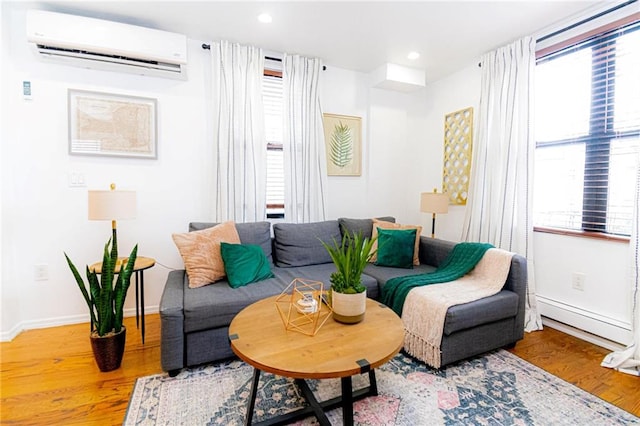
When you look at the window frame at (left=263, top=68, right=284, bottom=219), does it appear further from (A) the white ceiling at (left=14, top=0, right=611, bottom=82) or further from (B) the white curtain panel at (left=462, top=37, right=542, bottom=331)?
(B) the white curtain panel at (left=462, top=37, right=542, bottom=331)

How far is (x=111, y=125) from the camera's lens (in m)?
2.68

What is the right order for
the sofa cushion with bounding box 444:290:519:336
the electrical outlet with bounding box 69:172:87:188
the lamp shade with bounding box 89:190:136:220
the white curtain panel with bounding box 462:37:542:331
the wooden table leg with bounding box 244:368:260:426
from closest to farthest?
1. the wooden table leg with bounding box 244:368:260:426
2. the sofa cushion with bounding box 444:290:519:336
3. the lamp shade with bounding box 89:190:136:220
4. the electrical outlet with bounding box 69:172:87:188
5. the white curtain panel with bounding box 462:37:542:331

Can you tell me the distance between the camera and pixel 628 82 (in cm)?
223

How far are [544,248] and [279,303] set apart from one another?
2.38 m

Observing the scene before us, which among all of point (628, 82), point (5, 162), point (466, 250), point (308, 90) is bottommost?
point (466, 250)

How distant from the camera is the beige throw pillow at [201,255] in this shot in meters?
2.27

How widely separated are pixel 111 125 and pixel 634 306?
13.5ft

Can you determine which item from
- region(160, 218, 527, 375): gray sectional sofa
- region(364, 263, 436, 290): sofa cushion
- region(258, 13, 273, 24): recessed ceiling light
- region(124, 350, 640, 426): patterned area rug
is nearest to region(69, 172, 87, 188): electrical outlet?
region(160, 218, 527, 375): gray sectional sofa

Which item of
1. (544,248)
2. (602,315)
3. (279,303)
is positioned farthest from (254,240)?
(602,315)

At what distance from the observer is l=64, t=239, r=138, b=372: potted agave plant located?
192 centimetres

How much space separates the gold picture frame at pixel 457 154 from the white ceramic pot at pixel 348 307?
2.31m

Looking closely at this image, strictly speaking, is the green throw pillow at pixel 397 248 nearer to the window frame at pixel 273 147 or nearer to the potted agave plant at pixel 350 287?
the window frame at pixel 273 147

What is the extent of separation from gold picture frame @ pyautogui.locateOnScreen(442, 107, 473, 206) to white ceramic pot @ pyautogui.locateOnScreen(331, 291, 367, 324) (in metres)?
2.31

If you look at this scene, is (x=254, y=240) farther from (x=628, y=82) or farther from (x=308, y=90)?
(x=628, y=82)
